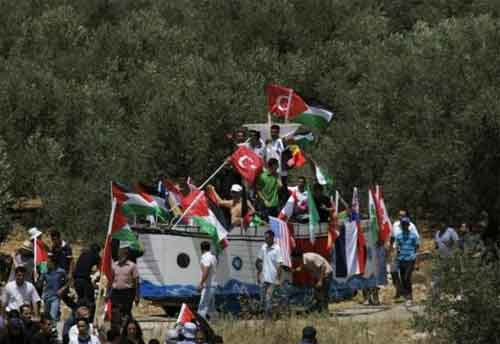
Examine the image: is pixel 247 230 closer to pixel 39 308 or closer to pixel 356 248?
pixel 356 248

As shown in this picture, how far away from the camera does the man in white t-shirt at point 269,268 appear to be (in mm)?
24969

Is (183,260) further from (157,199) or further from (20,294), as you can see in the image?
(20,294)

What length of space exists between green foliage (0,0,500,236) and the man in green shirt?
13350 millimetres

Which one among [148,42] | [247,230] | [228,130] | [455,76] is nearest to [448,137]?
[455,76]

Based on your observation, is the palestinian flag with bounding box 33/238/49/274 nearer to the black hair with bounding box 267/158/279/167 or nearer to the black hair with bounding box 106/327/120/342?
the black hair with bounding box 106/327/120/342

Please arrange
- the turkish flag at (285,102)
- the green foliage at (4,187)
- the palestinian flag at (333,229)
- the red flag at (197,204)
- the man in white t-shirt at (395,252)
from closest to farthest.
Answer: the red flag at (197,204) < the palestinian flag at (333,229) < the man in white t-shirt at (395,252) < the turkish flag at (285,102) < the green foliage at (4,187)

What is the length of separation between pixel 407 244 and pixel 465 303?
5157 millimetres

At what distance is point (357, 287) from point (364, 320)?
9.21 ft

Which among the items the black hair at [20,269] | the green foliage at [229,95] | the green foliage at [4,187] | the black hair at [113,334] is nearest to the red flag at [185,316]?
the black hair at [113,334]

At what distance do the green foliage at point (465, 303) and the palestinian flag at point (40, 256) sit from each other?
6.23 metres

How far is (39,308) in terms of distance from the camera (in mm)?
21609

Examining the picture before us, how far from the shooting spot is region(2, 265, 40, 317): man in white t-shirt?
21.2 meters

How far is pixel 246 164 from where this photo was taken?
26953mm

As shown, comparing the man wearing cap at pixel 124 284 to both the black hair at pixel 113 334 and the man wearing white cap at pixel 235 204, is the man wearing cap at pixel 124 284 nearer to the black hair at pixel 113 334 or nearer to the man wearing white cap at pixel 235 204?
the black hair at pixel 113 334
